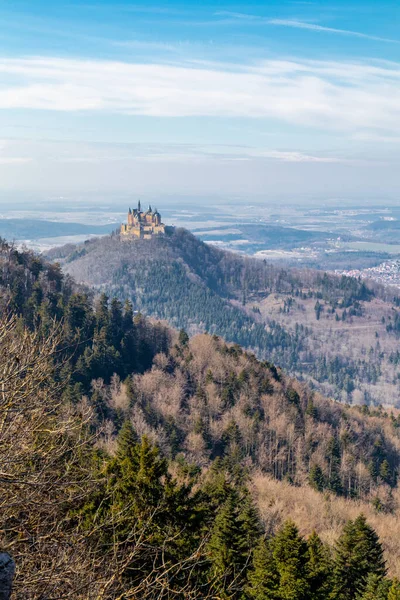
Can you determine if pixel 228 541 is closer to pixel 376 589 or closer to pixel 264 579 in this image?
pixel 264 579

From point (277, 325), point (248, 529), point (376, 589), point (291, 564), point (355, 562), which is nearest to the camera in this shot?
point (291, 564)

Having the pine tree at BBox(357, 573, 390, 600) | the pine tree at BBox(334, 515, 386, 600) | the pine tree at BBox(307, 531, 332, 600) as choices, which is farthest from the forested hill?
the pine tree at BBox(307, 531, 332, 600)

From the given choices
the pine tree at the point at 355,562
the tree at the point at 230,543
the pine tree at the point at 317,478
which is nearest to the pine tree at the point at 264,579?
the tree at the point at 230,543

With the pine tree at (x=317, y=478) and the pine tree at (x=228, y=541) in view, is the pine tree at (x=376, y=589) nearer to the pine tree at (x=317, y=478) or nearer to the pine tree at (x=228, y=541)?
the pine tree at (x=228, y=541)

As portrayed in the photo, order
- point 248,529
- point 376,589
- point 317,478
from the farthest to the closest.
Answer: point 317,478 → point 248,529 → point 376,589

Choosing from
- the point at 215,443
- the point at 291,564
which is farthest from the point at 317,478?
the point at 291,564
